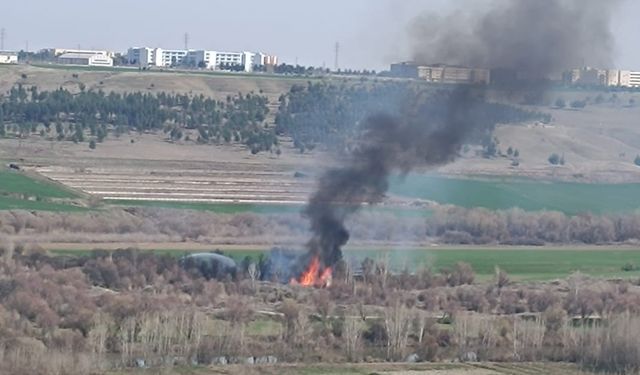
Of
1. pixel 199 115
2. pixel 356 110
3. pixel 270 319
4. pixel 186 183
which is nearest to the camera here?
pixel 270 319

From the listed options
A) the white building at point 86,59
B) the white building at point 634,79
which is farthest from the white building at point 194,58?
the white building at point 634,79

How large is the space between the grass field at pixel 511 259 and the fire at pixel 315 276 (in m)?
4.71

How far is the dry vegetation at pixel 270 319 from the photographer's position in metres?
51.8

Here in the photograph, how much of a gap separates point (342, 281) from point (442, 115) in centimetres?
838

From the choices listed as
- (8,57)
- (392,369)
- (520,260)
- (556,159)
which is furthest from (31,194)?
(8,57)

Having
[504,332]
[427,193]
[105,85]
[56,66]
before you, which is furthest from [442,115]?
[56,66]

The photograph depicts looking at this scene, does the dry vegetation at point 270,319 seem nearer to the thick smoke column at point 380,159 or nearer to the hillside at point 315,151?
the thick smoke column at point 380,159

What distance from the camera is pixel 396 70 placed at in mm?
79750

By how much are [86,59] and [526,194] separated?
7972 centimetres

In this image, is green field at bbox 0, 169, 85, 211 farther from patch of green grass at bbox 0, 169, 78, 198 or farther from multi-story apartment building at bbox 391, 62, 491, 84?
multi-story apartment building at bbox 391, 62, 491, 84

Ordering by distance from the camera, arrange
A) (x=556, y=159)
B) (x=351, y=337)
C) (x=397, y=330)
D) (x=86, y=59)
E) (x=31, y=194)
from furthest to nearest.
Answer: (x=86, y=59)
(x=556, y=159)
(x=31, y=194)
(x=397, y=330)
(x=351, y=337)

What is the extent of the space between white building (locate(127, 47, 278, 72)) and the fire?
114125mm

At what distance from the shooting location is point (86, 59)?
17200 cm

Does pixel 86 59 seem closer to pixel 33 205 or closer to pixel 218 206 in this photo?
pixel 218 206
